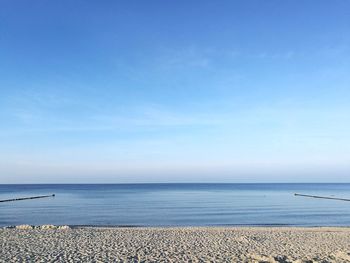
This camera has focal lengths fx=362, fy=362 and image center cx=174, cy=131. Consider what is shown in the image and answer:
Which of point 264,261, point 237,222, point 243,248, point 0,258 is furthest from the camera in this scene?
point 237,222

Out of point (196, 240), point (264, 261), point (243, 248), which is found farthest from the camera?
point (196, 240)

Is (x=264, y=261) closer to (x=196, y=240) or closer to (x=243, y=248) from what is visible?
(x=243, y=248)

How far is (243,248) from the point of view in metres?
16.2

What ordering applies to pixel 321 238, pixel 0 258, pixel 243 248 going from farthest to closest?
pixel 321 238, pixel 243 248, pixel 0 258

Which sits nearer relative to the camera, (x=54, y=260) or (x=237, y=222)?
(x=54, y=260)

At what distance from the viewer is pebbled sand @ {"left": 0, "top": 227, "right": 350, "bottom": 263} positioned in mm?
13562

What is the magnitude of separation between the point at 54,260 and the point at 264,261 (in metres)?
7.43

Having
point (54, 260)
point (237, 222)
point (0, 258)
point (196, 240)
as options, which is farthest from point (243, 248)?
point (237, 222)

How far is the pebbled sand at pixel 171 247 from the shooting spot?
44.5ft

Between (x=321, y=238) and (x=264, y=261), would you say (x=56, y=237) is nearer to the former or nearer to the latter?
(x=264, y=261)

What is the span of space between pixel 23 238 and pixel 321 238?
15998 millimetres

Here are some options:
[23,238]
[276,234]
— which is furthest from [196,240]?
[23,238]

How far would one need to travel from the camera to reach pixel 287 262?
40.7ft

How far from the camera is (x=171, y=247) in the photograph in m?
16.3
